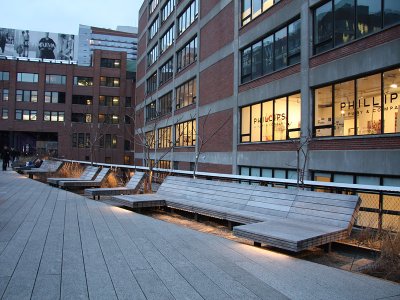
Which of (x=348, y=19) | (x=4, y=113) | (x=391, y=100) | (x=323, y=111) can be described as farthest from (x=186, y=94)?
(x=4, y=113)

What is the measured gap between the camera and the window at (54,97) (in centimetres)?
7219

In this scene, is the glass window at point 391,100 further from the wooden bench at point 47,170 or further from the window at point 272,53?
the wooden bench at point 47,170

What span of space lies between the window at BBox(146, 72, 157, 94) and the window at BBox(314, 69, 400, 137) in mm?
32254

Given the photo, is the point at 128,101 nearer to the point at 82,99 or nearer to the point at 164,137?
the point at 82,99

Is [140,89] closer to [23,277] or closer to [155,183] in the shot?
[155,183]

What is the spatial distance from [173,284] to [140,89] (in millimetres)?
52785

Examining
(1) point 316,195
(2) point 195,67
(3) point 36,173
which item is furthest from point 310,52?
→ (3) point 36,173

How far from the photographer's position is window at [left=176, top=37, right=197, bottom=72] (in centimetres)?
3401

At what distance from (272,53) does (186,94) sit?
15.1 metres

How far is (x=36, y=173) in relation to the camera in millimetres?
26562

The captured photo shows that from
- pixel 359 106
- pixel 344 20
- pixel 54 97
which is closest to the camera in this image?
pixel 359 106

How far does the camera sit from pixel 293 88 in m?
19.7

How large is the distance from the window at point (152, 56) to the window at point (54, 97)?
92.0ft

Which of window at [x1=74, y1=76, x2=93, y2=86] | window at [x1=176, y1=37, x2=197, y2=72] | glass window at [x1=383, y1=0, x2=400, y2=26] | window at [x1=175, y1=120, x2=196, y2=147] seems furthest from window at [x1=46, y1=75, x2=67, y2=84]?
glass window at [x1=383, y1=0, x2=400, y2=26]
